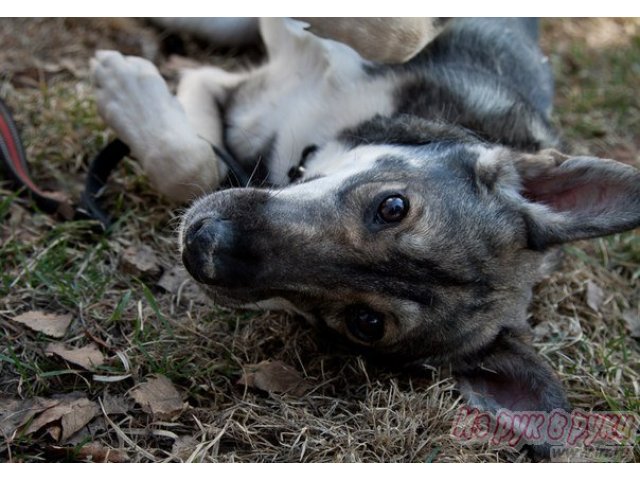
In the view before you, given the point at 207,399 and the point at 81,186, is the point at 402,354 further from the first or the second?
the point at 81,186

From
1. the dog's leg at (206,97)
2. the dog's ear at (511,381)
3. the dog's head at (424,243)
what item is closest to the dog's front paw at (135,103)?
the dog's leg at (206,97)

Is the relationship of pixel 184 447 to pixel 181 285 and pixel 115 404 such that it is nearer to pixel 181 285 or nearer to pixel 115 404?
pixel 115 404

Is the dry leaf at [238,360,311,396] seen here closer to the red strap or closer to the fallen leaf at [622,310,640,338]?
the red strap

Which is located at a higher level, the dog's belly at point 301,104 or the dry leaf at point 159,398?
the dog's belly at point 301,104

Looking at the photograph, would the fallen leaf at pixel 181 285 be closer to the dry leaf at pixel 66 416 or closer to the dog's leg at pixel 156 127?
the dog's leg at pixel 156 127

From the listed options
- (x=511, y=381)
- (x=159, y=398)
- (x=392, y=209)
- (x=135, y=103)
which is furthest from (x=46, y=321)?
(x=511, y=381)

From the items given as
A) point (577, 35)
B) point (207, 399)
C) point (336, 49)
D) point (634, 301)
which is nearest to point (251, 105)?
point (336, 49)

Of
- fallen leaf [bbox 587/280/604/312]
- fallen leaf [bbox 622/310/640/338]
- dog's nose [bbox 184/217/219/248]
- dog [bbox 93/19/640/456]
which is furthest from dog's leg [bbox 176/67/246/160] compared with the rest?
fallen leaf [bbox 622/310/640/338]
